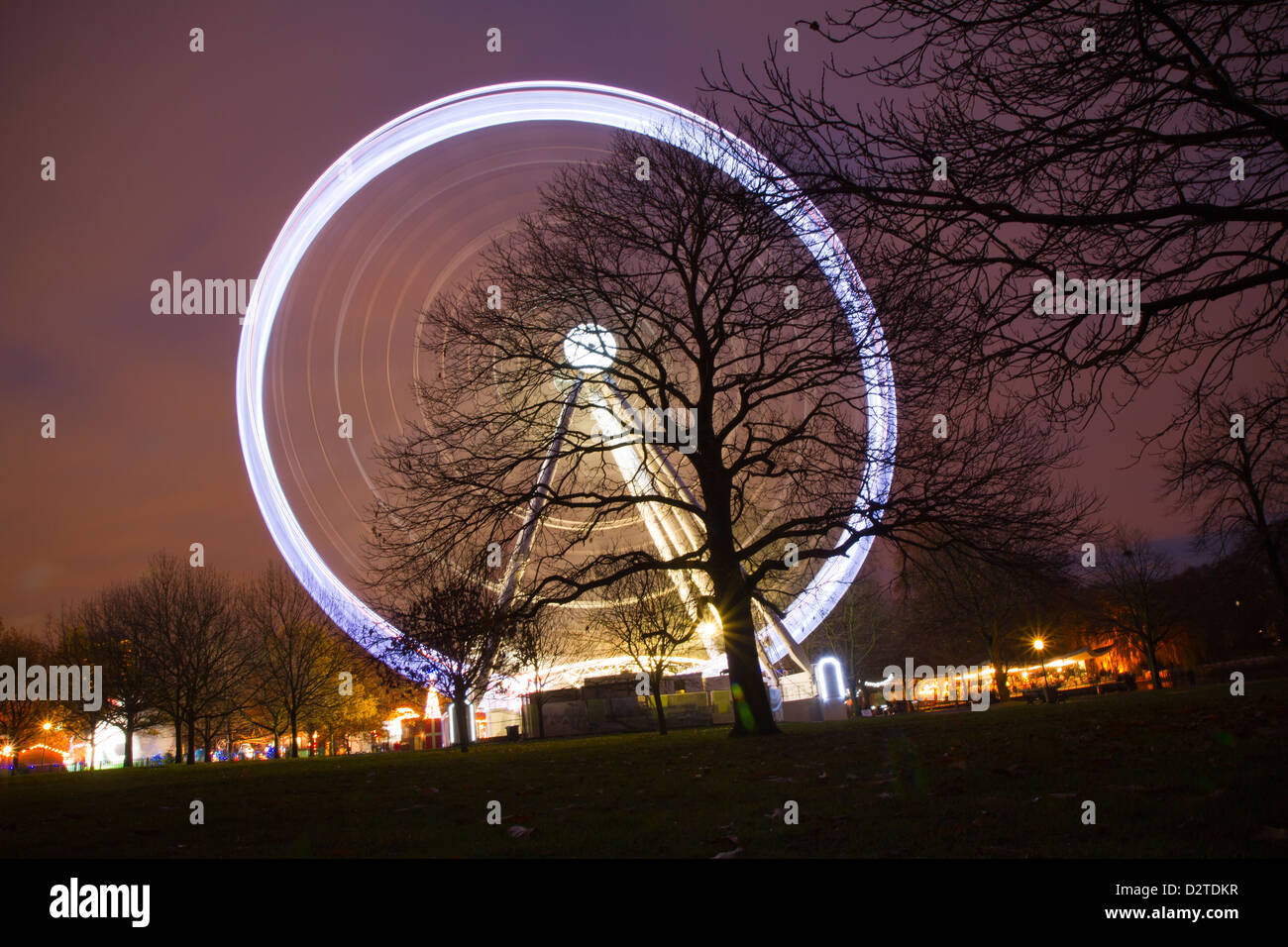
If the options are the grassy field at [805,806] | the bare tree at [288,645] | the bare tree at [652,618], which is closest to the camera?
the grassy field at [805,806]

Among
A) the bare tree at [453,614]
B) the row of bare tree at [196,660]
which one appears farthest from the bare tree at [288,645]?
the bare tree at [453,614]

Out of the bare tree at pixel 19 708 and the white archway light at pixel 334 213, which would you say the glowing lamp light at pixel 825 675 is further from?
the bare tree at pixel 19 708

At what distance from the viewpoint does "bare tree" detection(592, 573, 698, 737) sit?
83.1 ft

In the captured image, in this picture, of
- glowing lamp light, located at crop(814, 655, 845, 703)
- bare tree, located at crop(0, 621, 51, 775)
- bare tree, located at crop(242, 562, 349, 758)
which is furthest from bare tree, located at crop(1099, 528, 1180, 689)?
bare tree, located at crop(0, 621, 51, 775)

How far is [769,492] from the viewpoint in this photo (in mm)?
16172

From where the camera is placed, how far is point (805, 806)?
17.6 feet

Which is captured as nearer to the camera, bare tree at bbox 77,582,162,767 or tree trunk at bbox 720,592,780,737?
tree trunk at bbox 720,592,780,737

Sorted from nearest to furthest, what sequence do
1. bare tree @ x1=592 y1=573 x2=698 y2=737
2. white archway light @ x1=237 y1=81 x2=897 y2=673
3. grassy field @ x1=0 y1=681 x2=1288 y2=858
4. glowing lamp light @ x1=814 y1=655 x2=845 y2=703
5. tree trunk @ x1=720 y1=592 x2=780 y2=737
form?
grassy field @ x1=0 y1=681 x2=1288 y2=858 → tree trunk @ x1=720 y1=592 x2=780 y2=737 → white archway light @ x1=237 y1=81 x2=897 y2=673 → bare tree @ x1=592 y1=573 x2=698 y2=737 → glowing lamp light @ x1=814 y1=655 x2=845 y2=703

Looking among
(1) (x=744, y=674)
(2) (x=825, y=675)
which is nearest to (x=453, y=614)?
(1) (x=744, y=674)

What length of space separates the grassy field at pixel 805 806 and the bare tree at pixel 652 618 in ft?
48.8

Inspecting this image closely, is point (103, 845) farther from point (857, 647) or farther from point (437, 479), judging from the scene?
point (857, 647)

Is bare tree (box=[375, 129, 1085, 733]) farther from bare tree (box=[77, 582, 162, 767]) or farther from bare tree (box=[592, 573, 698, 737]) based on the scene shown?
bare tree (box=[77, 582, 162, 767])

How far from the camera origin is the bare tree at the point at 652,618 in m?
25.3

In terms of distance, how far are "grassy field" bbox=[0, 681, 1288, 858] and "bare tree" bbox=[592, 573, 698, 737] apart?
14.9 meters
